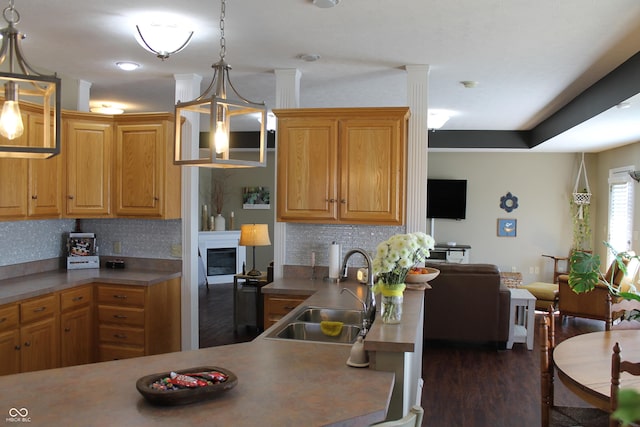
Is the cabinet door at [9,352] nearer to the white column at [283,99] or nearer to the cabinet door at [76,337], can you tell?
the cabinet door at [76,337]

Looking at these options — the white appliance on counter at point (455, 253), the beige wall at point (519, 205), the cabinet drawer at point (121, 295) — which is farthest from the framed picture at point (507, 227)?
the cabinet drawer at point (121, 295)

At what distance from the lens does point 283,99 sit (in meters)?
4.54

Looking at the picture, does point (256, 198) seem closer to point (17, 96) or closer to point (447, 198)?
point (447, 198)

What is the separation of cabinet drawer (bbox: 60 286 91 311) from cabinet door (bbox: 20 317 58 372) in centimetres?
16

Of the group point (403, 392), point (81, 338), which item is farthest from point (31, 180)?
point (403, 392)

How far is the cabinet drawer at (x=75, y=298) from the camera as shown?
13.4 ft

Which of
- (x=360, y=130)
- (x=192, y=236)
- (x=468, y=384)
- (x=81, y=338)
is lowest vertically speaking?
(x=468, y=384)

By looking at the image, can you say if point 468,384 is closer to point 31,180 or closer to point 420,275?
point 420,275

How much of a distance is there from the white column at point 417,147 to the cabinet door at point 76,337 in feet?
9.28

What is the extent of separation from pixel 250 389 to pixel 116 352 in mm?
2992

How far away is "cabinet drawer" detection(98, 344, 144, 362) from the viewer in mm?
4379

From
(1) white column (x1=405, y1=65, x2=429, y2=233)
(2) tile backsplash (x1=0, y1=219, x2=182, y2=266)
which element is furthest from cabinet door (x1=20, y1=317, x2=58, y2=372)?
(1) white column (x1=405, y1=65, x2=429, y2=233)

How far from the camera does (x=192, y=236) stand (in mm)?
4758

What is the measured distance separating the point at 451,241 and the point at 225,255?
4.20 m
